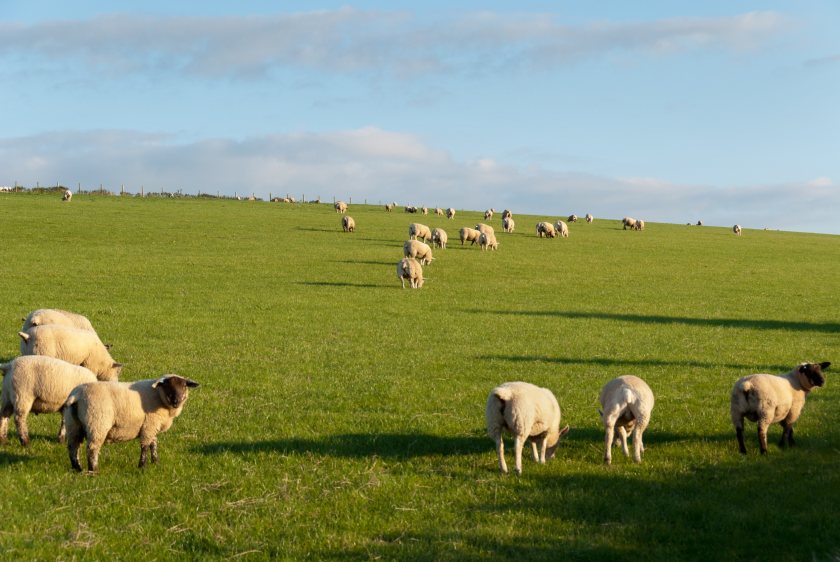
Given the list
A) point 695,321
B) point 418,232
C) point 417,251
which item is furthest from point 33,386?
point 418,232

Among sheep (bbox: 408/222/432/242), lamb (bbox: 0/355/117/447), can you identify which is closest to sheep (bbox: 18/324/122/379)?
lamb (bbox: 0/355/117/447)

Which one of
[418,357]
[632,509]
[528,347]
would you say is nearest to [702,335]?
[528,347]

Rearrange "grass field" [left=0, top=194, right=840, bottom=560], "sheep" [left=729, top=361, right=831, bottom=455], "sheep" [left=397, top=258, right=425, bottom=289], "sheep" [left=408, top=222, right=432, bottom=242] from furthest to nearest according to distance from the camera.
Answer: "sheep" [left=408, top=222, right=432, bottom=242] < "sheep" [left=397, top=258, right=425, bottom=289] < "sheep" [left=729, top=361, right=831, bottom=455] < "grass field" [left=0, top=194, right=840, bottom=560]

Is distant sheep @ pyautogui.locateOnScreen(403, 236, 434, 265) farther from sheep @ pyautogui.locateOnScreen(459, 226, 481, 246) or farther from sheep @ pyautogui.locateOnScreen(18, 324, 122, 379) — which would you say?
sheep @ pyautogui.locateOnScreen(18, 324, 122, 379)

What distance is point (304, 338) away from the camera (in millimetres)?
24797

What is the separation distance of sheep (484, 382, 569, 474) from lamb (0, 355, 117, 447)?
20.4 ft

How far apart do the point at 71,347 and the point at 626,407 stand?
32.8 feet

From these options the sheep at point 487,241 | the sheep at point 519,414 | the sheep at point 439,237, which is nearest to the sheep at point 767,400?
the sheep at point 519,414

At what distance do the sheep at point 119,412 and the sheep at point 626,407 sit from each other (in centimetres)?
589

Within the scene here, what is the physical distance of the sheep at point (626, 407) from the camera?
11.5 metres

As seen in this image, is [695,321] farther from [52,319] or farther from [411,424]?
[52,319]

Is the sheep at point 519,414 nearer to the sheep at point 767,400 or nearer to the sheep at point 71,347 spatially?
the sheep at point 767,400

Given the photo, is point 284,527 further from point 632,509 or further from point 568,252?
point 568,252

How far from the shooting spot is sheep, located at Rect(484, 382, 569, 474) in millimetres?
10695
